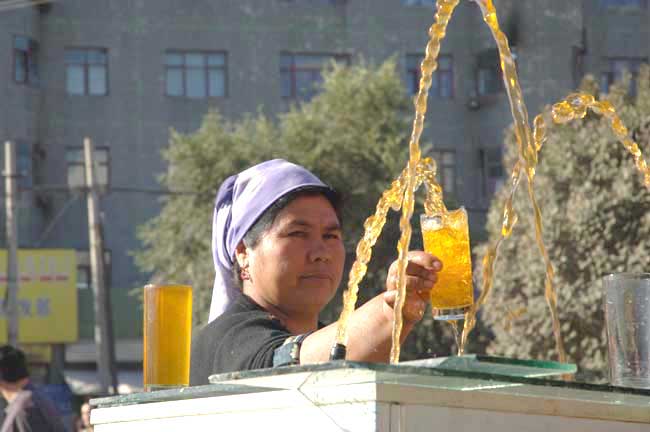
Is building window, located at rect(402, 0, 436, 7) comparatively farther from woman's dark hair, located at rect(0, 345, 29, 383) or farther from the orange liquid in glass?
the orange liquid in glass

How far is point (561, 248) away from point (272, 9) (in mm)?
18338

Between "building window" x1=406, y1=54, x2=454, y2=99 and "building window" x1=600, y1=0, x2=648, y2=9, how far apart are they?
12.0 feet

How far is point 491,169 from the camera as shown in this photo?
32.2 metres

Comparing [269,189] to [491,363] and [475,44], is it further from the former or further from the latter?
[475,44]

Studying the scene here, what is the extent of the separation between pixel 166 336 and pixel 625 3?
3033 centimetres

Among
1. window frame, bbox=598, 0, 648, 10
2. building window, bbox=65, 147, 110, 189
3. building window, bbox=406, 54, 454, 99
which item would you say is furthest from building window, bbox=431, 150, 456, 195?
building window, bbox=65, 147, 110, 189

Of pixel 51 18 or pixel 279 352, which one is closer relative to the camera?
pixel 279 352

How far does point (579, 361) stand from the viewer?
13.6m

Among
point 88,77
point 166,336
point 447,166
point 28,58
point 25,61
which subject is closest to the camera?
point 166,336

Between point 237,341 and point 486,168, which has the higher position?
point 486,168

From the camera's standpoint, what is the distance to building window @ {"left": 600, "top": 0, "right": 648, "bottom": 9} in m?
32.2

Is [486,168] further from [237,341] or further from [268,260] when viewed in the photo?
[237,341]

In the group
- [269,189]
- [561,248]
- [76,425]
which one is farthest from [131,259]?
[269,189]

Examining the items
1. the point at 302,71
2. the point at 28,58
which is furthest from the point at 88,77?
the point at 302,71
